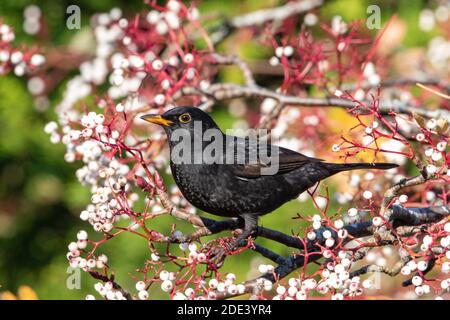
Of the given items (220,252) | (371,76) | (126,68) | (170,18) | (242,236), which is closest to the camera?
(220,252)

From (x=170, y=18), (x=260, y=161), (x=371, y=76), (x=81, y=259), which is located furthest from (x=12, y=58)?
(x=371, y=76)

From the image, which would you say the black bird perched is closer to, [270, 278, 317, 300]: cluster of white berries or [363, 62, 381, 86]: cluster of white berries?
[270, 278, 317, 300]: cluster of white berries

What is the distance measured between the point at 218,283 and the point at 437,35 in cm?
448

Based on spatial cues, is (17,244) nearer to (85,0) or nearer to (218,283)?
(85,0)

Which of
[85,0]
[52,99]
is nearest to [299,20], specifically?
[85,0]

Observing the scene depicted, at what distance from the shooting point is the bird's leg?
2680mm

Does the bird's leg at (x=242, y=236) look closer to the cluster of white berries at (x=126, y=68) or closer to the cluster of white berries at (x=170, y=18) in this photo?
the cluster of white berries at (x=126, y=68)

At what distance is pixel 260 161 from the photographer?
343cm

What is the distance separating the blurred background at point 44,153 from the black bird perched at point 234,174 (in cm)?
225

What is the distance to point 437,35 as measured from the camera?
6293 millimetres

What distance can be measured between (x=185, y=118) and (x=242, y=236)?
0.69 m

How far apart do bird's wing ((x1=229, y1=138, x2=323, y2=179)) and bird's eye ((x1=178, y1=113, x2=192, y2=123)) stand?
270 mm

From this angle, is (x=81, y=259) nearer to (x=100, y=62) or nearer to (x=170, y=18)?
(x=170, y=18)
